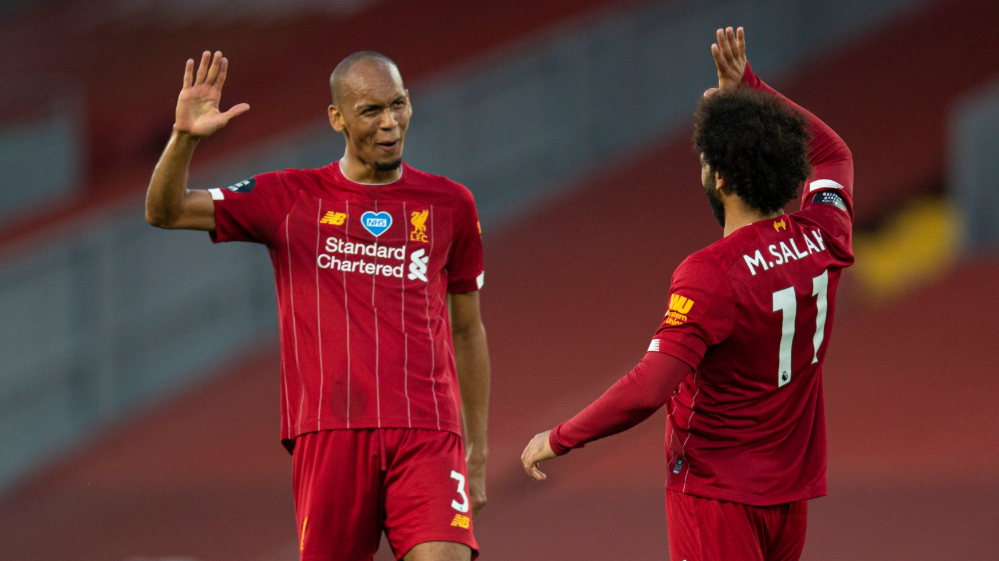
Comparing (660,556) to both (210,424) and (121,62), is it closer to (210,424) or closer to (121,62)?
(210,424)

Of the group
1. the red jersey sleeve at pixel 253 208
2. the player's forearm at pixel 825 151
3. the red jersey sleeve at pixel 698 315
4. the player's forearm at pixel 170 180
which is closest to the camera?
the red jersey sleeve at pixel 698 315

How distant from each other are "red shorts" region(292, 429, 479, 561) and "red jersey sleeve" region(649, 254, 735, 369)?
0.99 metres

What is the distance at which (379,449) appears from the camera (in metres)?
3.82

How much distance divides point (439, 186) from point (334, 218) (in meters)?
0.39

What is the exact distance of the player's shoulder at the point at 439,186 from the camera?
13.4 feet

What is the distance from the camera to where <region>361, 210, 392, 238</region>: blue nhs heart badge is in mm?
3943

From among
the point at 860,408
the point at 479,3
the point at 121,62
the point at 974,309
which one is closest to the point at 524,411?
the point at 860,408

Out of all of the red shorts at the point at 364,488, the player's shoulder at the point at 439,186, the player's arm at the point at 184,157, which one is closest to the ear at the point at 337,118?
the player's shoulder at the point at 439,186

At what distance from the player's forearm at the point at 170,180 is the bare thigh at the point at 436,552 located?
1.29 m

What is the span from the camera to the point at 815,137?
3824 millimetres

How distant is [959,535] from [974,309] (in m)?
3.14

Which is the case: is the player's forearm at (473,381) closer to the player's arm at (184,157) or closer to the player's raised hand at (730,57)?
the player's arm at (184,157)

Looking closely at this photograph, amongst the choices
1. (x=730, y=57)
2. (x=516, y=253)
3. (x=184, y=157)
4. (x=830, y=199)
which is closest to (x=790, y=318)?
(x=830, y=199)

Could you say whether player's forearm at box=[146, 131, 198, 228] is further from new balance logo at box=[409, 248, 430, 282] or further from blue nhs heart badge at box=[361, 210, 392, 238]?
new balance logo at box=[409, 248, 430, 282]
